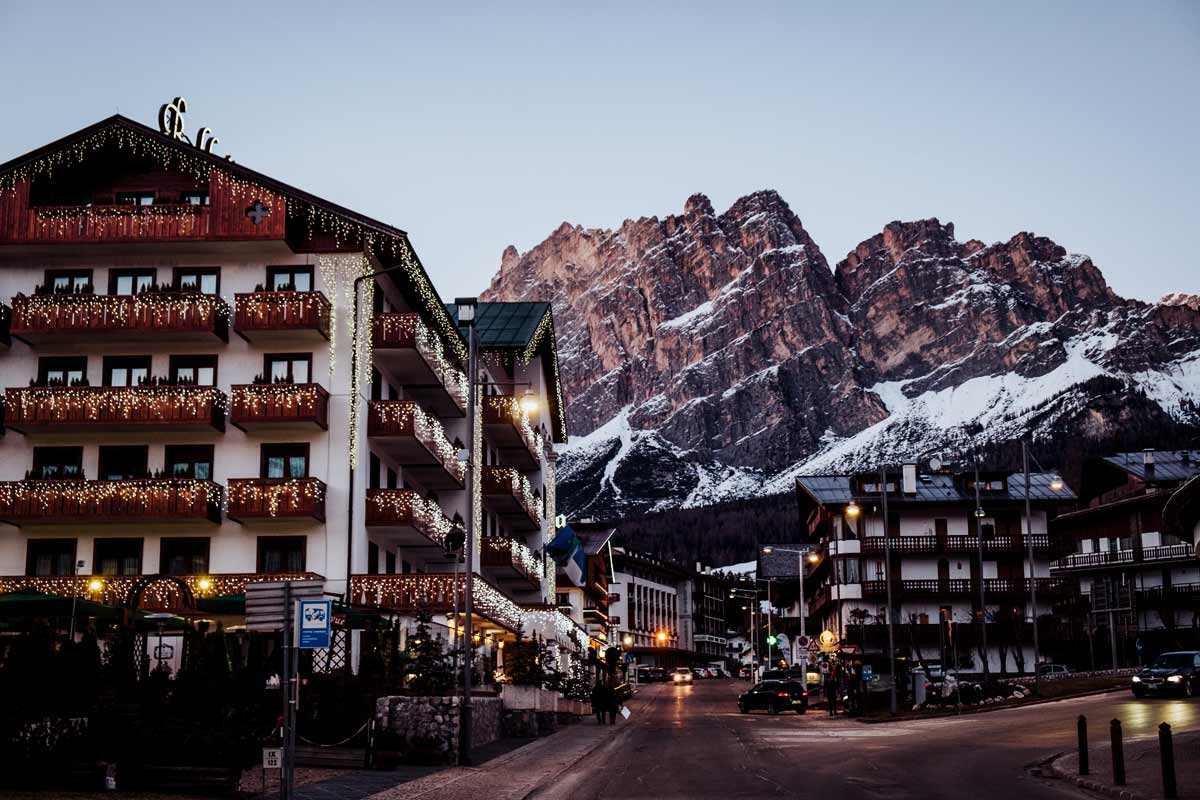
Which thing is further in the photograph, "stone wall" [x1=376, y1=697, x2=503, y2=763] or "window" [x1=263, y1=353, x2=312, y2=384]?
"window" [x1=263, y1=353, x2=312, y2=384]

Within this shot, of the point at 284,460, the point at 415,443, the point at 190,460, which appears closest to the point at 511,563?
the point at 415,443

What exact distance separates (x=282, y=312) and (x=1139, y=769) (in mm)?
32459

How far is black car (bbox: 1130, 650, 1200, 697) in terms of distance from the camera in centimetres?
5450

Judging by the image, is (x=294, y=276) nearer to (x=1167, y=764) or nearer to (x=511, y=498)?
(x=511, y=498)

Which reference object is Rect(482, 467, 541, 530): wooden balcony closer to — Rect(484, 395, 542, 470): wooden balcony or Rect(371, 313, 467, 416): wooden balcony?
Rect(484, 395, 542, 470): wooden balcony

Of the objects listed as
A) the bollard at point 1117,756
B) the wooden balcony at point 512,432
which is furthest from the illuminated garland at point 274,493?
the bollard at point 1117,756

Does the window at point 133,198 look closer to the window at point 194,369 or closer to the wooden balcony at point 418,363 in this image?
the window at point 194,369

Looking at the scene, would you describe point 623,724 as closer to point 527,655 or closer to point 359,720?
point 527,655

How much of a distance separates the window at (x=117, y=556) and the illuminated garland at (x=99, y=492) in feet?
7.94

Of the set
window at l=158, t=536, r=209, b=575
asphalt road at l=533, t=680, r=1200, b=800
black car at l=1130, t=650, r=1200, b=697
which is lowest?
asphalt road at l=533, t=680, r=1200, b=800

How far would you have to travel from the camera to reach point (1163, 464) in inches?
4336

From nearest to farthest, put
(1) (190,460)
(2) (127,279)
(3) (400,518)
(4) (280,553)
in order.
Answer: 1. (4) (280,553)
2. (3) (400,518)
3. (1) (190,460)
4. (2) (127,279)

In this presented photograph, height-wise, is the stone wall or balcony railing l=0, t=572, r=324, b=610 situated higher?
balcony railing l=0, t=572, r=324, b=610

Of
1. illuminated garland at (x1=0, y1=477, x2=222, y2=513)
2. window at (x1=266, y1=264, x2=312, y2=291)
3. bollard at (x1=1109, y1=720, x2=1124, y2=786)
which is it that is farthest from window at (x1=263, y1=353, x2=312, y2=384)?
bollard at (x1=1109, y1=720, x2=1124, y2=786)
